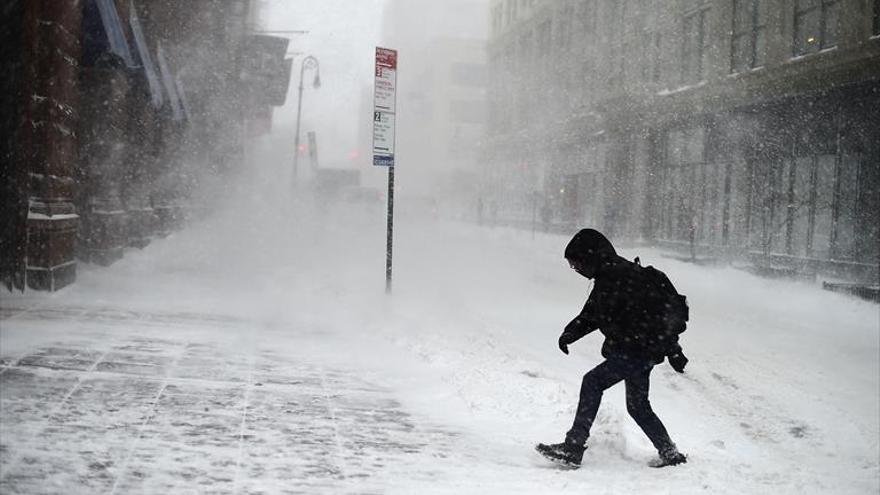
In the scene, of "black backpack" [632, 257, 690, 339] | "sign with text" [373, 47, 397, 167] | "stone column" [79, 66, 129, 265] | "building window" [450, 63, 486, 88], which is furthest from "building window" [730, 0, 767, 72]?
"building window" [450, 63, 486, 88]

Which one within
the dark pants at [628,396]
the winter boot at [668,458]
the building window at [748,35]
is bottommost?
the winter boot at [668,458]

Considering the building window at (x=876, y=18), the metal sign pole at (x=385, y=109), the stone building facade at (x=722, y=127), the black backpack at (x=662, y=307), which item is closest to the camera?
the black backpack at (x=662, y=307)

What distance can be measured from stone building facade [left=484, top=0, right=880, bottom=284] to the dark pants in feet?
52.7

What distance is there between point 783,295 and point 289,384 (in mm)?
13041

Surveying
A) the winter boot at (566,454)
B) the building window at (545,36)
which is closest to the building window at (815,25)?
the winter boot at (566,454)

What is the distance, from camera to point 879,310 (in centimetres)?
1359

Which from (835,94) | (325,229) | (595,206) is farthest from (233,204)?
(835,94)

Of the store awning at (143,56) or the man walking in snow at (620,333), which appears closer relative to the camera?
the man walking in snow at (620,333)

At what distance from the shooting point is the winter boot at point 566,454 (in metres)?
4.87

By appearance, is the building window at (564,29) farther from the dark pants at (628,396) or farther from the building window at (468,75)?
the building window at (468,75)

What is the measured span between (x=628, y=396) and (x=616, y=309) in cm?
66

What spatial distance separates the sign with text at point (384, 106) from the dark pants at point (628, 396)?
673cm

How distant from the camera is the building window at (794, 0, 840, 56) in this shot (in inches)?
781

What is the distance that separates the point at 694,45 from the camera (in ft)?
88.2
